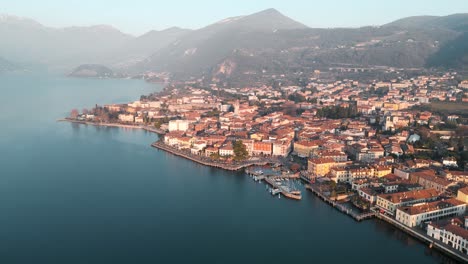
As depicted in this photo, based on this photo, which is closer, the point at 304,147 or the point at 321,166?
the point at 321,166

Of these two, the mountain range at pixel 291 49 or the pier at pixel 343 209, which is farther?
the mountain range at pixel 291 49

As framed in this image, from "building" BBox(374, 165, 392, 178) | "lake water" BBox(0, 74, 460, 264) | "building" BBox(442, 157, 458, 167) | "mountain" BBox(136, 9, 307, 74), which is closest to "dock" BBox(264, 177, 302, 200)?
"lake water" BBox(0, 74, 460, 264)

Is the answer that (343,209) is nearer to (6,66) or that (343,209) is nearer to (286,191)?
(286,191)

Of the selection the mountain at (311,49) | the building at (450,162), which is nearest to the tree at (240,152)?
the building at (450,162)

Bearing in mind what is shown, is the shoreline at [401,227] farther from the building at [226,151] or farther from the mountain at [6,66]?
the mountain at [6,66]

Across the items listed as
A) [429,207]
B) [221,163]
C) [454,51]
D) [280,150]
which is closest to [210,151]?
[221,163]

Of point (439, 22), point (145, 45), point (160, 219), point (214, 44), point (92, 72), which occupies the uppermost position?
point (439, 22)

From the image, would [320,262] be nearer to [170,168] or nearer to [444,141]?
[170,168]
